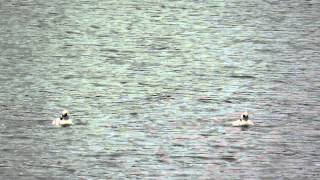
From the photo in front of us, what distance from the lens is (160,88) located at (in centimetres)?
125

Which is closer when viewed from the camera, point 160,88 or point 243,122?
point 243,122

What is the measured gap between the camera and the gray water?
99cm

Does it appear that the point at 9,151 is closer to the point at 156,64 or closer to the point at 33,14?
the point at 156,64

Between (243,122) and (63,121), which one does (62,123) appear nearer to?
(63,121)

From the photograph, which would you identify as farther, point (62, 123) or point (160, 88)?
point (160, 88)

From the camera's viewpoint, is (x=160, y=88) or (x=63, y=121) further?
(x=160, y=88)

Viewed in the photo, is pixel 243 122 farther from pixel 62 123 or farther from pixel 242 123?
pixel 62 123

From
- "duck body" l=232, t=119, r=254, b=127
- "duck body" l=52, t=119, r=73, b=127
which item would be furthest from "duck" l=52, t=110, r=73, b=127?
"duck body" l=232, t=119, r=254, b=127

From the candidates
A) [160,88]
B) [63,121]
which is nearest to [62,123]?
[63,121]

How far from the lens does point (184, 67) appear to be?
1.35 metres

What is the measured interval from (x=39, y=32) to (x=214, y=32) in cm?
42

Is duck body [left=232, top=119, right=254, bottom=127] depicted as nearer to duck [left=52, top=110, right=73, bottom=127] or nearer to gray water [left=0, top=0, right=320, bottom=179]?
gray water [left=0, top=0, right=320, bottom=179]

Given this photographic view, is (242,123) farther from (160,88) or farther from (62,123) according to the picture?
(62,123)

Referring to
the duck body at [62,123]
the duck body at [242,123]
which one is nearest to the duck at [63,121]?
the duck body at [62,123]
